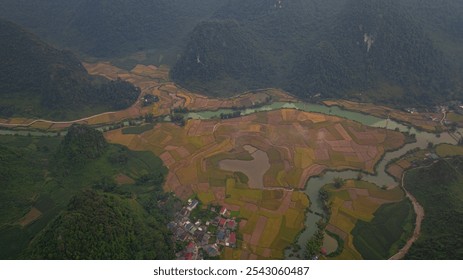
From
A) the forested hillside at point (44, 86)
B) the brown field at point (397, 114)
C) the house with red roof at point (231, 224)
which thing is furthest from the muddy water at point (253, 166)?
the forested hillside at point (44, 86)

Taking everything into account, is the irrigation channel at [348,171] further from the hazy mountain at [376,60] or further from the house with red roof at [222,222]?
the house with red roof at [222,222]

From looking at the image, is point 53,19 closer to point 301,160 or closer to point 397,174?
point 301,160

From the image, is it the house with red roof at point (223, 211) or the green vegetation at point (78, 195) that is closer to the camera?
the green vegetation at point (78, 195)

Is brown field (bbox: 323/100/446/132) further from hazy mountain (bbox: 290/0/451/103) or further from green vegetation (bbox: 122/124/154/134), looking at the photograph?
green vegetation (bbox: 122/124/154/134)

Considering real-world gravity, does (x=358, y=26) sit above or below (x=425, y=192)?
above

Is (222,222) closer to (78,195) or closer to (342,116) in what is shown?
(78,195)

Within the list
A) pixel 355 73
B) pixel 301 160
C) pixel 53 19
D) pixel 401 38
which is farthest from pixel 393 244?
pixel 53 19

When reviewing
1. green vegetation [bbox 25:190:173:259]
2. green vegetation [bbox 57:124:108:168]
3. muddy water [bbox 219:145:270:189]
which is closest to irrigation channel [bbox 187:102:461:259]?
muddy water [bbox 219:145:270:189]

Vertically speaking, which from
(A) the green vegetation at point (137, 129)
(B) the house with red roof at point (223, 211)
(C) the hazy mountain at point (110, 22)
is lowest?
(B) the house with red roof at point (223, 211)
